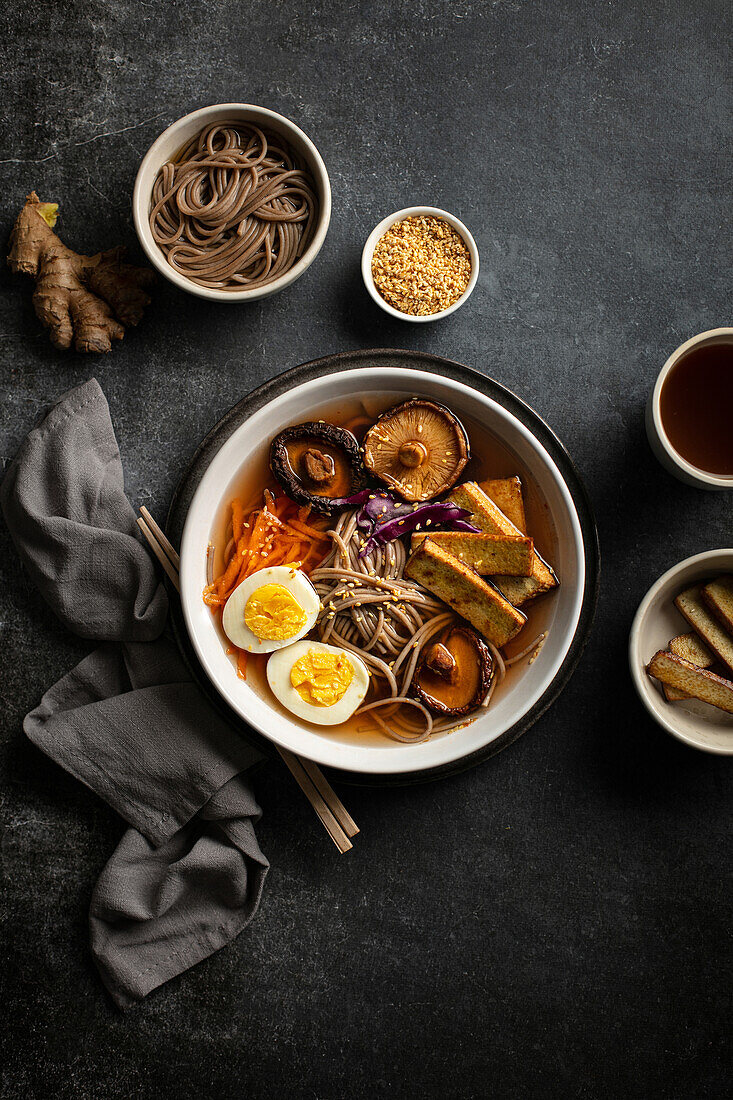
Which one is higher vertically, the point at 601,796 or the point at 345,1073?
the point at 601,796

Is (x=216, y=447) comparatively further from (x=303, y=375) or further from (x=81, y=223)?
(x=81, y=223)

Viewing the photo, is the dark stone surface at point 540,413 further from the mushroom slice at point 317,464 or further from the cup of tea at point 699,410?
the mushroom slice at point 317,464

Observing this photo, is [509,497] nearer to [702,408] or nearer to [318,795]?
[702,408]

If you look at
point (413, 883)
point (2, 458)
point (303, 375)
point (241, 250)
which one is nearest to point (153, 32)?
point (241, 250)

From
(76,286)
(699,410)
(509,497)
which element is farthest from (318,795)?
(76,286)

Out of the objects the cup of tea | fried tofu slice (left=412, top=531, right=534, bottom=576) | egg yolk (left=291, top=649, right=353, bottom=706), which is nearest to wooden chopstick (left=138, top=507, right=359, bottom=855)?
egg yolk (left=291, top=649, right=353, bottom=706)

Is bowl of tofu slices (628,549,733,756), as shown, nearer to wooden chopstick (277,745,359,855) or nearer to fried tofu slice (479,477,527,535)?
fried tofu slice (479,477,527,535)
